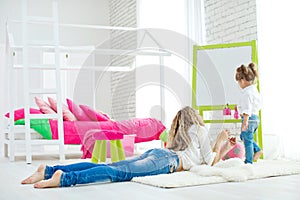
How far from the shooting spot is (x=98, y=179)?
2.43 meters

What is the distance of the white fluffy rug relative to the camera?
2.38 m

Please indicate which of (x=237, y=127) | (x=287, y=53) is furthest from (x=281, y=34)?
(x=237, y=127)

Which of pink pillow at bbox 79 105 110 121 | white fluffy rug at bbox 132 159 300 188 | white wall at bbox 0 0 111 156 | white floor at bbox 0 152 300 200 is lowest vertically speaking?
white floor at bbox 0 152 300 200

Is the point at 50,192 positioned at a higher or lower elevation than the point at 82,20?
lower

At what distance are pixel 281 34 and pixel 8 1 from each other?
4.90m

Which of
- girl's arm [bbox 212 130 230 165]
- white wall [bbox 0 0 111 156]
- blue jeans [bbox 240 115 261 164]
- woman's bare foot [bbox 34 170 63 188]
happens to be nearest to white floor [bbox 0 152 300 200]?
woman's bare foot [bbox 34 170 63 188]

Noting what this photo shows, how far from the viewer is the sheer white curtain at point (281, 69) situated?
3779mm

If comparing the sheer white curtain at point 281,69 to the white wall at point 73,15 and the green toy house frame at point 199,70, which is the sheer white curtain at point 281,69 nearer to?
the green toy house frame at point 199,70

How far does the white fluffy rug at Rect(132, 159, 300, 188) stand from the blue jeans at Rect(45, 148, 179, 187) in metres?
0.06

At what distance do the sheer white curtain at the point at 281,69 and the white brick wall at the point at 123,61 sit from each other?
2791mm

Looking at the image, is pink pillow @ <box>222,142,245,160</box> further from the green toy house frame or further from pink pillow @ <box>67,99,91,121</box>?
pink pillow @ <box>67,99,91,121</box>

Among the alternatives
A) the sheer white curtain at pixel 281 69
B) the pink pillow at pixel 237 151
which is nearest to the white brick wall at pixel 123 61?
the sheer white curtain at pixel 281 69

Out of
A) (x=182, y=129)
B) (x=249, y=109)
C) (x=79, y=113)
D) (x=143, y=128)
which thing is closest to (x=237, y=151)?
(x=249, y=109)

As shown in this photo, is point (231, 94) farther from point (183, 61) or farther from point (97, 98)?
point (97, 98)
